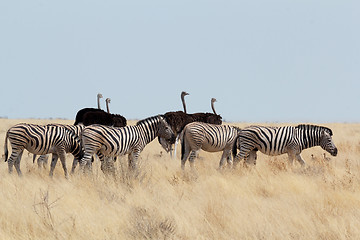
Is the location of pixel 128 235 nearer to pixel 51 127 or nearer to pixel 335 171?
pixel 51 127

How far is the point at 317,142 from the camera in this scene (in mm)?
13938

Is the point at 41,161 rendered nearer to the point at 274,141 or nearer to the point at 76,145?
the point at 76,145

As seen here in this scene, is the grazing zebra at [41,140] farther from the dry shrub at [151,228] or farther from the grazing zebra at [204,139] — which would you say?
the dry shrub at [151,228]

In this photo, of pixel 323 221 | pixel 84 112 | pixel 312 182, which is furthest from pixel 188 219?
pixel 84 112

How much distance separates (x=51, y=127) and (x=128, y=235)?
21.7ft

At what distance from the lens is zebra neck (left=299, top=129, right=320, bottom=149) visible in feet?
45.1

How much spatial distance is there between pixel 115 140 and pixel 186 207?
4.28 metres

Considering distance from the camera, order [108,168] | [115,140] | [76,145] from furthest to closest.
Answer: [76,145]
[115,140]
[108,168]

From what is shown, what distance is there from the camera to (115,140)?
12.1 metres

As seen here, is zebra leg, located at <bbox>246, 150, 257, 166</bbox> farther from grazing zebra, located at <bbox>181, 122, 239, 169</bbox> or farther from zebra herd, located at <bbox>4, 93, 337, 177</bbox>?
grazing zebra, located at <bbox>181, 122, 239, 169</bbox>

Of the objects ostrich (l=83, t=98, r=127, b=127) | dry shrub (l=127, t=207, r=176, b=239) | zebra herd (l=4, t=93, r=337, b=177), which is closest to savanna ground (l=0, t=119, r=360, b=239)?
dry shrub (l=127, t=207, r=176, b=239)

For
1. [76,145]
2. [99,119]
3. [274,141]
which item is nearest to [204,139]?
[274,141]

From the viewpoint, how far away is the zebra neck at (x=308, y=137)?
13734mm

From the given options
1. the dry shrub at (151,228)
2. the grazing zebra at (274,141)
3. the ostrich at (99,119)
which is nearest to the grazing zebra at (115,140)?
the grazing zebra at (274,141)
